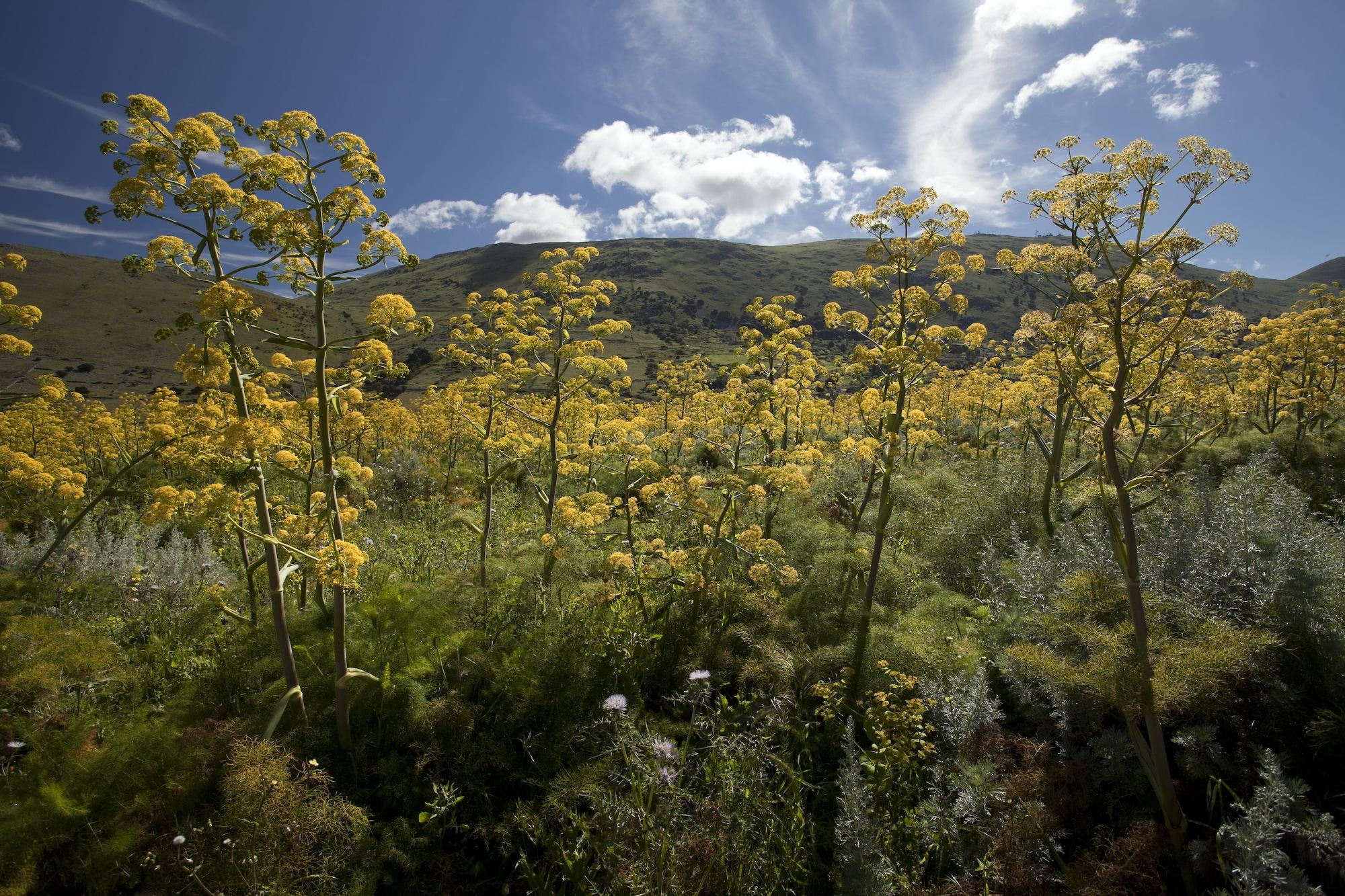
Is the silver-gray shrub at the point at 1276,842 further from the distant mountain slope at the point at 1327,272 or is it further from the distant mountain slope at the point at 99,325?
the distant mountain slope at the point at 1327,272

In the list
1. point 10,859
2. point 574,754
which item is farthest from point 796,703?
point 10,859

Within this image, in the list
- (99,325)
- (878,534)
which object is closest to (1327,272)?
(878,534)

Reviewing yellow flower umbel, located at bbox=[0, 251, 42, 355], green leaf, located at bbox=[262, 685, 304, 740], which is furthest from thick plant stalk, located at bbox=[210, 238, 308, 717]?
yellow flower umbel, located at bbox=[0, 251, 42, 355]

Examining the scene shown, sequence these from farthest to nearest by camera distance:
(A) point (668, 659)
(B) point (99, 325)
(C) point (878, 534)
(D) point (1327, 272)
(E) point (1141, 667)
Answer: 1. (D) point (1327, 272)
2. (B) point (99, 325)
3. (A) point (668, 659)
4. (C) point (878, 534)
5. (E) point (1141, 667)

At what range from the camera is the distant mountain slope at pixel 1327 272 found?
148 m

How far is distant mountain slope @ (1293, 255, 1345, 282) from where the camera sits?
148250 millimetres

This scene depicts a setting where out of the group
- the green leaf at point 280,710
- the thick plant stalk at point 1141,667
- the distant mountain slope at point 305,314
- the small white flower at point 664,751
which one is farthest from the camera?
the distant mountain slope at point 305,314

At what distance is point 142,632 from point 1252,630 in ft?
31.6

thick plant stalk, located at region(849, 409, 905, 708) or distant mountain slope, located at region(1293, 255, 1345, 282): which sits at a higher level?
distant mountain slope, located at region(1293, 255, 1345, 282)

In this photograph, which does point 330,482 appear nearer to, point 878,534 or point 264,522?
point 264,522

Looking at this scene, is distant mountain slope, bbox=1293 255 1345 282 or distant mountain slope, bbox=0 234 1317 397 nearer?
distant mountain slope, bbox=0 234 1317 397

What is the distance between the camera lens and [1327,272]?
513 feet

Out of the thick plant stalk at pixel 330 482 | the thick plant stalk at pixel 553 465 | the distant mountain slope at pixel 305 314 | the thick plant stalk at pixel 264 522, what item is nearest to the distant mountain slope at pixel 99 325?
the distant mountain slope at pixel 305 314

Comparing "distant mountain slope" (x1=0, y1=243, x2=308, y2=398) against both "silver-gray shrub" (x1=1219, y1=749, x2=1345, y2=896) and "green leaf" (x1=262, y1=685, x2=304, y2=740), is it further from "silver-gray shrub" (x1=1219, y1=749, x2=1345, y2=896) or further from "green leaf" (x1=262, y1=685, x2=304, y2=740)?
"silver-gray shrub" (x1=1219, y1=749, x2=1345, y2=896)
